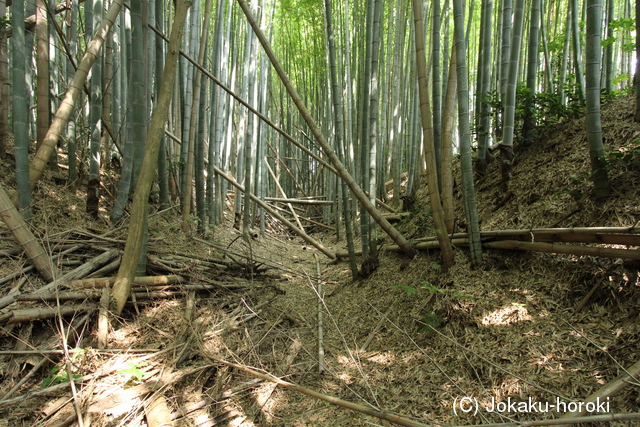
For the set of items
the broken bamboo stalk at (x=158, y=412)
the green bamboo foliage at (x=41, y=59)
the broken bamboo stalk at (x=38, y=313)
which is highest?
the green bamboo foliage at (x=41, y=59)

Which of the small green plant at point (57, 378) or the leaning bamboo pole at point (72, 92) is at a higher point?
the leaning bamboo pole at point (72, 92)

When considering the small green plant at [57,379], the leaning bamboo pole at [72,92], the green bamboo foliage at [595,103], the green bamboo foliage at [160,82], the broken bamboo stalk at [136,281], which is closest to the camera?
the small green plant at [57,379]

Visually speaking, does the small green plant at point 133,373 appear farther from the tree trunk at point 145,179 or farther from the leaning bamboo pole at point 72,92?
the leaning bamboo pole at point 72,92

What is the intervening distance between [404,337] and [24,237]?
222cm

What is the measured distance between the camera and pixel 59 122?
2.22 meters

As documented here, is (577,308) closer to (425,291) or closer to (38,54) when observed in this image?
(425,291)

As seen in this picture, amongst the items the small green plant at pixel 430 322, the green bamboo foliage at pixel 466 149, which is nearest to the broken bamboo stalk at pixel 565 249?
the green bamboo foliage at pixel 466 149

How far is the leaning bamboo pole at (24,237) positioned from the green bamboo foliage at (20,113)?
0.36m

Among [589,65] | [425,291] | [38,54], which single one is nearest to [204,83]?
[38,54]

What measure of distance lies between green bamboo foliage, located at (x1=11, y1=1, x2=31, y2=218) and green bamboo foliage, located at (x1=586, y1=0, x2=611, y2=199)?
325cm

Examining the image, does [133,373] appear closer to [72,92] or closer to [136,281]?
[136,281]

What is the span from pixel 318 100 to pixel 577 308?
24.4ft

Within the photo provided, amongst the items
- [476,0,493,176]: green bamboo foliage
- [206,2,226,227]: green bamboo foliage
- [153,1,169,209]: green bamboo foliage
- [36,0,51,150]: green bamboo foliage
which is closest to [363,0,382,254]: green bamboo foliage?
[476,0,493,176]: green bamboo foliage

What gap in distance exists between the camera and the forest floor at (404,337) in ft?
5.01
